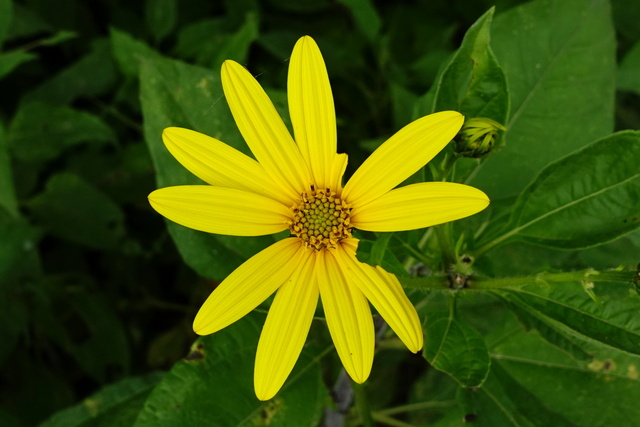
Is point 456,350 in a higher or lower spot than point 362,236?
lower

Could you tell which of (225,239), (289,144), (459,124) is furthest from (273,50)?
(459,124)

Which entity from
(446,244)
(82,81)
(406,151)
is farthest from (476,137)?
(82,81)

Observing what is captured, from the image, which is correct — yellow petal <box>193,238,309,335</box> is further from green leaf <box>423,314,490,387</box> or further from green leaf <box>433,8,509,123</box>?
green leaf <box>433,8,509,123</box>

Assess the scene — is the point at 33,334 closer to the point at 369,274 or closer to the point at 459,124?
the point at 369,274

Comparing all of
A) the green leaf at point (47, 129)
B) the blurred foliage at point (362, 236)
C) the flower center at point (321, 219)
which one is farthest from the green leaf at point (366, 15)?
the flower center at point (321, 219)

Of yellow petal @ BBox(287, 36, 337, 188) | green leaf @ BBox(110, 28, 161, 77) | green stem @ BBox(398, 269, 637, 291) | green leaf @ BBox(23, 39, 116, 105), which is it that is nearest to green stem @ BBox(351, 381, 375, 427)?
green stem @ BBox(398, 269, 637, 291)

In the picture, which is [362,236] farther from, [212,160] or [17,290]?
[17,290]
